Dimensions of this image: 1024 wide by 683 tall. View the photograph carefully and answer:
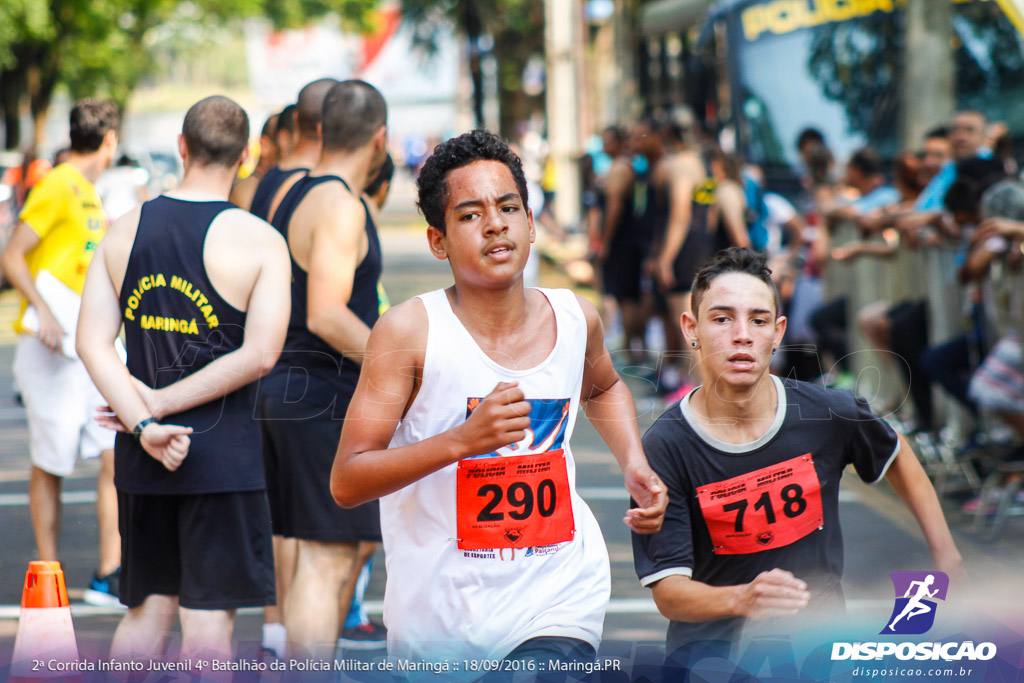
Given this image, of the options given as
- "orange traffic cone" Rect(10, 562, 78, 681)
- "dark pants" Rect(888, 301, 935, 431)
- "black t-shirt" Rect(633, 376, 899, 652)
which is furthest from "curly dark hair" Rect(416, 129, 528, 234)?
"dark pants" Rect(888, 301, 935, 431)

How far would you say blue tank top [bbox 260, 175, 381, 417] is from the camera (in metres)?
4.58

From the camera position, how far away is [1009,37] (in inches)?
559

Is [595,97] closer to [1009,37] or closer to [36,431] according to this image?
[1009,37]

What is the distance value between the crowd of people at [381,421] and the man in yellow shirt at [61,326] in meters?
0.01

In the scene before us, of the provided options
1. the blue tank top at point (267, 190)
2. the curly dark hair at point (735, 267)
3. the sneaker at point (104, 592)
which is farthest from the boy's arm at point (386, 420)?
the sneaker at point (104, 592)

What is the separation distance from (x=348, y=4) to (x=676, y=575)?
4566 cm

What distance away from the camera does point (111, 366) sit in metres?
3.92

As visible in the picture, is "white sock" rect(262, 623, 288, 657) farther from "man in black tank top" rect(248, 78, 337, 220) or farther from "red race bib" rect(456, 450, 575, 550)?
"red race bib" rect(456, 450, 575, 550)

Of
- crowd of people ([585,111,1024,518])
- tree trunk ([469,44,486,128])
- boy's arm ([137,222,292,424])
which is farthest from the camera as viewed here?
tree trunk ([469,44,486,128])

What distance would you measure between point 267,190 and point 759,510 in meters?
2.51

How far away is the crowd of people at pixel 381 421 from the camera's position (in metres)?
3.06

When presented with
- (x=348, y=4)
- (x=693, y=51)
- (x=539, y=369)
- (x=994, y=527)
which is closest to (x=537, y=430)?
(x=539, y=369)

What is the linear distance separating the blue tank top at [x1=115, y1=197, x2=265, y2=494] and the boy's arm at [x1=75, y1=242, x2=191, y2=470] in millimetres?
63

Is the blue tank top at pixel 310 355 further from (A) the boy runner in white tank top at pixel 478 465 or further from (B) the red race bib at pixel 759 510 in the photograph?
(B) the red race bib at pixel 759 510
